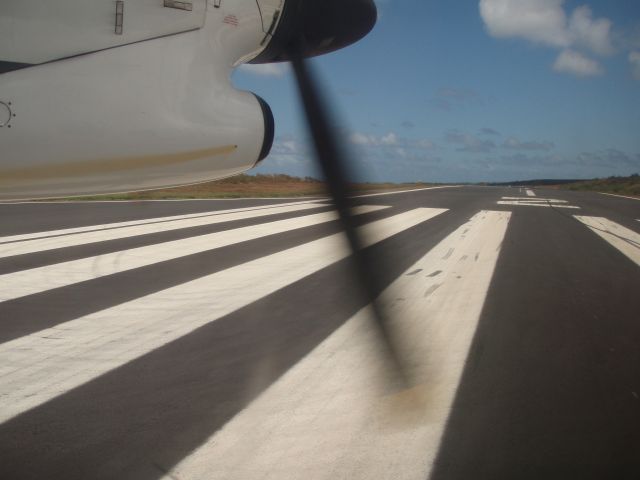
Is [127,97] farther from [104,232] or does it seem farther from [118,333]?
[104,232]

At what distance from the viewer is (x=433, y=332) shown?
3.46 meters

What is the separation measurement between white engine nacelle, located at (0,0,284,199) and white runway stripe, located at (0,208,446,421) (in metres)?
0.92

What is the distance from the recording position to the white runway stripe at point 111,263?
4414 mm

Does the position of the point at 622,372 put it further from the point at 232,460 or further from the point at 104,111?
the point at 104,111

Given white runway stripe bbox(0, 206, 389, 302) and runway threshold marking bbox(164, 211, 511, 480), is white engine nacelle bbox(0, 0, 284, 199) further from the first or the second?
runway threshold marking bbox(164, 211, 511, 480)

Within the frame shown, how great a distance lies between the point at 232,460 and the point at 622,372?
2156 mm

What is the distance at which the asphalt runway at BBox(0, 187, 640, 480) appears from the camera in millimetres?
1964

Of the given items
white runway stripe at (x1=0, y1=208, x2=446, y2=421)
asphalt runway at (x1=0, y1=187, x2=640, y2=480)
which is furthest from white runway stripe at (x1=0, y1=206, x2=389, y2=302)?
white runway stripe at (x1=0, y1=208, x2=446, y2=421)

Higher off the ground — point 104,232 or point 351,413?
point 104,232

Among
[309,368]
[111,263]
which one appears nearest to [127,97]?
[309,368]

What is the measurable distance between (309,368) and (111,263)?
11.3ft

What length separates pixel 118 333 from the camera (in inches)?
130

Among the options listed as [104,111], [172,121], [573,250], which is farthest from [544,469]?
[573,250]

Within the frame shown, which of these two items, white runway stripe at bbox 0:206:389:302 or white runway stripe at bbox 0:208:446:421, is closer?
white runway stripe at bbox 0:208:446:421
